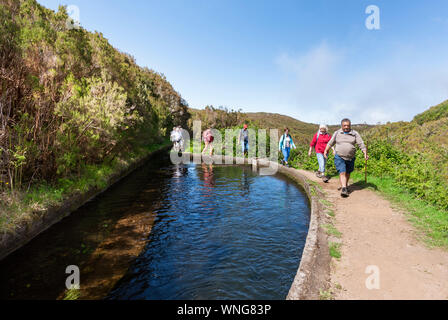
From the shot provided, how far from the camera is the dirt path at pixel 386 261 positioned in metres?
3.29

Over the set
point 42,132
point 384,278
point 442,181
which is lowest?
point 384,278

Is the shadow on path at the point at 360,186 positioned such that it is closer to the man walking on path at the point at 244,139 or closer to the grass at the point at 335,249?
the grass at the point at 335,249

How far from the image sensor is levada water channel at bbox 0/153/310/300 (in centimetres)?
416

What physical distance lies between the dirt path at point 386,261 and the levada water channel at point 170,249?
3.16ft

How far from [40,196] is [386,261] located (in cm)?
759

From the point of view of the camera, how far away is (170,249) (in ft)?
17.9

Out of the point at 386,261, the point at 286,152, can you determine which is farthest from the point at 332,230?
the point at 286,152

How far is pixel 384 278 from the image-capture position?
3.59 meters

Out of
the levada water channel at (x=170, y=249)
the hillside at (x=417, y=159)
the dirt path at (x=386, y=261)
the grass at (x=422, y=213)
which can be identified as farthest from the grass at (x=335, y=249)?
the hillside at (x=417, y=159)
